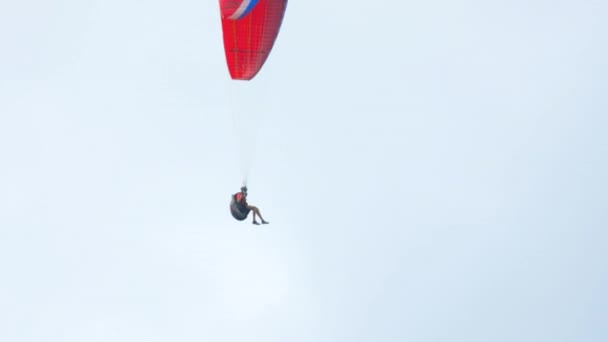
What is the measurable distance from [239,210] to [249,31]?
7.67 meters

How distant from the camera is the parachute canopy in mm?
58250

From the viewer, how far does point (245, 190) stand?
188 ft

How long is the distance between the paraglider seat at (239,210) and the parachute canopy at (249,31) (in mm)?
6049

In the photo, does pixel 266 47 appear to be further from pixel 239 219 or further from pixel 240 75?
pixel 239 219

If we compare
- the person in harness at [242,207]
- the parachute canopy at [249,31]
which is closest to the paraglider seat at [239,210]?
the person in harness at [242,207]

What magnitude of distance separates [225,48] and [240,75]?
1.43 meters

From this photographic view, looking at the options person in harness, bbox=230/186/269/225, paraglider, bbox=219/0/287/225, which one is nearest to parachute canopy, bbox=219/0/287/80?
paraglider, bbox=219/0/287/225

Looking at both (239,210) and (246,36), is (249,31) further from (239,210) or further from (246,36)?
(239,210)

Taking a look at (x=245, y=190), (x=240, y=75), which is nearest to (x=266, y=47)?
(x=240, y=75)

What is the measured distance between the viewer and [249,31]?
59188mm

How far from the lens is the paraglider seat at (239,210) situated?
57.2m

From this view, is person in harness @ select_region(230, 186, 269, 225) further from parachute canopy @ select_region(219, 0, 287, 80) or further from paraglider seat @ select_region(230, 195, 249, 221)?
parachute canopy @ select_region(219, 0, 287, 80)

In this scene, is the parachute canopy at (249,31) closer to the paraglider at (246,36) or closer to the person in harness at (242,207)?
the paraglider at (246,36)

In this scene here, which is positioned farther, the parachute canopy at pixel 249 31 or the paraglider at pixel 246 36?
the parachute canopy at pixel 249 31
